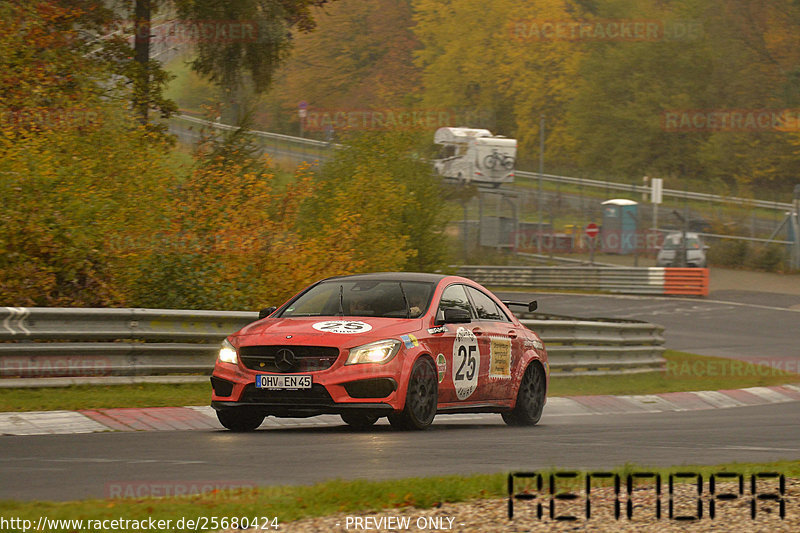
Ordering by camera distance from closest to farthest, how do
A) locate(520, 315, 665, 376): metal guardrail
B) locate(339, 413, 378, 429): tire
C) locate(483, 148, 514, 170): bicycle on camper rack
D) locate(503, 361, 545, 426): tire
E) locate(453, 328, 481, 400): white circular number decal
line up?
locate(339, 413, 378, 429): tire, locate(453, 328, 481, 400): white circular number decal, locate(503, 361, 545, 426): tire, locate(520, 315, 665, 376): metal guardrail, locate(483, 148, 514, 170): bicycle on camper rack

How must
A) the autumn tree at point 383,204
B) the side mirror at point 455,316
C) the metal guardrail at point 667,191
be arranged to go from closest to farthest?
the side mirror at point 455,316
the autumn tree at point 383,204
the metal guardrail at point 667,191

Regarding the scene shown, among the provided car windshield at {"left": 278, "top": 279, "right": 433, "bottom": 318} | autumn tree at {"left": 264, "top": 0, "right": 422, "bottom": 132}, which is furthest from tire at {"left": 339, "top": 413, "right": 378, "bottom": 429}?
autumn tree at {"left": 264, "top": 0, "right": 422, "bottom": 132}

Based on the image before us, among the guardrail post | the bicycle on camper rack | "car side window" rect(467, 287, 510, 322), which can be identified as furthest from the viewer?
the bicycle on camper rack

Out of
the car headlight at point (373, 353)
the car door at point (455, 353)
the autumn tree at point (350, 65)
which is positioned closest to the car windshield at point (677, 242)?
the car door at point (455, 353)

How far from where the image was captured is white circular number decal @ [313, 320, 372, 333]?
1141 cm

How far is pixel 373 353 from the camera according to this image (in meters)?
11.2

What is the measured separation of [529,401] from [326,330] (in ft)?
11.1

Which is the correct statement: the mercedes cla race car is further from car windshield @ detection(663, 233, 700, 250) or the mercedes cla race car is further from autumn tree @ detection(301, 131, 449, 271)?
car windshield @ detection(663, 233, 700, 250)

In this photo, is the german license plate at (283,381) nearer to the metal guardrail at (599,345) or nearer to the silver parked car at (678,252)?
the metal guardrail at (599,345)

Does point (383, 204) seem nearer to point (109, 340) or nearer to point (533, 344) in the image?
point (533, 344)

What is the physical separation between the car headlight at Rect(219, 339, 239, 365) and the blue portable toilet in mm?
49269

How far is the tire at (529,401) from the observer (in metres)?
13.8

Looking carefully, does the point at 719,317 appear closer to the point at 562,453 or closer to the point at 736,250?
the point at 736,250

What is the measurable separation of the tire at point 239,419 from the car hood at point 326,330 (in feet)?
1.99
